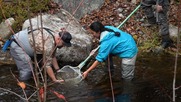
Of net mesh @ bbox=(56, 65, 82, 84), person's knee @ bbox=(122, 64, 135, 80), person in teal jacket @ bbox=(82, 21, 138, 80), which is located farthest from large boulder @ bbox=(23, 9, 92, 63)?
person's knee @ bbox=(122, 64, 135, 80)

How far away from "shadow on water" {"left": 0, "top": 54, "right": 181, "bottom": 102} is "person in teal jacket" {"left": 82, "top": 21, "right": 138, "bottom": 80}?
1.21 feet

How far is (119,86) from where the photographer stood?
6480 mm

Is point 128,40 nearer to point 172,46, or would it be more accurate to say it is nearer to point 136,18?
point 172,46

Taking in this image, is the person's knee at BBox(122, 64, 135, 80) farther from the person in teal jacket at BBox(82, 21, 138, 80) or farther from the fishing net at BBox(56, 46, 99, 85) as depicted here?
the fishing net at BBox(56, 46, 99, 85)

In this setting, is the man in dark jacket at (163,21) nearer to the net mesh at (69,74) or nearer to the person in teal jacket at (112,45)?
the person in teal jacket at (112,45)

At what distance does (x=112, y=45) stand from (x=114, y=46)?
6 cm

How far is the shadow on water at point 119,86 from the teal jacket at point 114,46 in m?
0.65

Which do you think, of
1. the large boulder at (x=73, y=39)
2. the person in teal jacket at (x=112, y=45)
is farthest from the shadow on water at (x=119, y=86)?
the large boulder at (x=73, y=39)

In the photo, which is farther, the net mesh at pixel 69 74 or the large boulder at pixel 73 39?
the large boulder at pixel 73 39

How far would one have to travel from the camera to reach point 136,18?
33.6 feet

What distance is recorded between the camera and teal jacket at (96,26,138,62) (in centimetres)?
597

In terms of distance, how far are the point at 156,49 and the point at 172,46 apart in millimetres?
482

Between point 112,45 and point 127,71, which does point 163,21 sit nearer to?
point 127,71

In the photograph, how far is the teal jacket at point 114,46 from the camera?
19.6 ft
